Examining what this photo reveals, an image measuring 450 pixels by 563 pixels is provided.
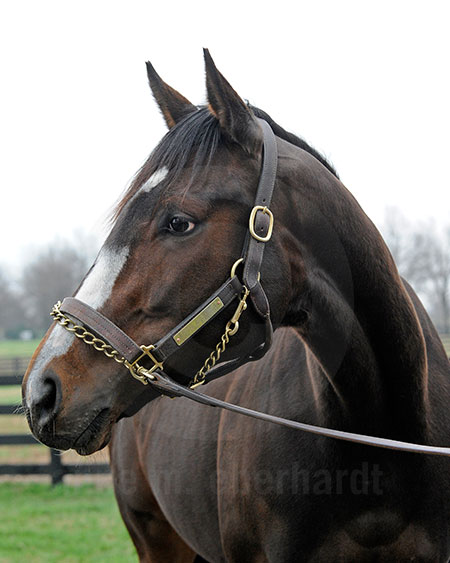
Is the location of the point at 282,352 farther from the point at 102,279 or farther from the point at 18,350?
the point at 18,350

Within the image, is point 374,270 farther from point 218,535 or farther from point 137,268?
point 218,535

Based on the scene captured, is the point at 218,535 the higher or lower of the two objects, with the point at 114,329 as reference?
lower

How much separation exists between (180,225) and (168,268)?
6.0 inches

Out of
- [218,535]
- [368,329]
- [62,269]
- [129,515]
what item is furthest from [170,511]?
[62,269]

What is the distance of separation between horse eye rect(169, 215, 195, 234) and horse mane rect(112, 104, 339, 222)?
0.12 meters

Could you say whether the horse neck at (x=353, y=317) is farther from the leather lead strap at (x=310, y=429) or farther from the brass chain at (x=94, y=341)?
the brass chain at (x=94, y=341)

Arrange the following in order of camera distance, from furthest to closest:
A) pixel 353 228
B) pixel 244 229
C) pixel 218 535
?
1. pixel 218 535
2. pixel 353 228
3. pixel 244 229

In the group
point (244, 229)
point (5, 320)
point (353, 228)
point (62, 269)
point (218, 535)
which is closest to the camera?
point (244, 229)

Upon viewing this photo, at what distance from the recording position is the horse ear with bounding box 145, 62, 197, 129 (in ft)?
8.41

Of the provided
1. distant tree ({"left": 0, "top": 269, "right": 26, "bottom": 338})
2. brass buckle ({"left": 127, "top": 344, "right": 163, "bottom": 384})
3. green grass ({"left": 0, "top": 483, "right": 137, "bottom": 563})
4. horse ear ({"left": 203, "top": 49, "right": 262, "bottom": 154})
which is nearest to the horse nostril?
brass buckle ({"left": 127, "top": 344, "right": 163, "bottom": 384})

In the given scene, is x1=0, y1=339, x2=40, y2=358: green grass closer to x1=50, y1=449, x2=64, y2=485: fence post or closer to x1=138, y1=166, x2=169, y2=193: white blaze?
x1=50, y1=449, x2=64, y2=485: fence post

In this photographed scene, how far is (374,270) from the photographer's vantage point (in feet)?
8.07

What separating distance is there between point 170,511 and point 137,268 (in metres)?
2.03

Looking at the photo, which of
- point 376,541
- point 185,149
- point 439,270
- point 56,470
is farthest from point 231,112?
point 439,270
